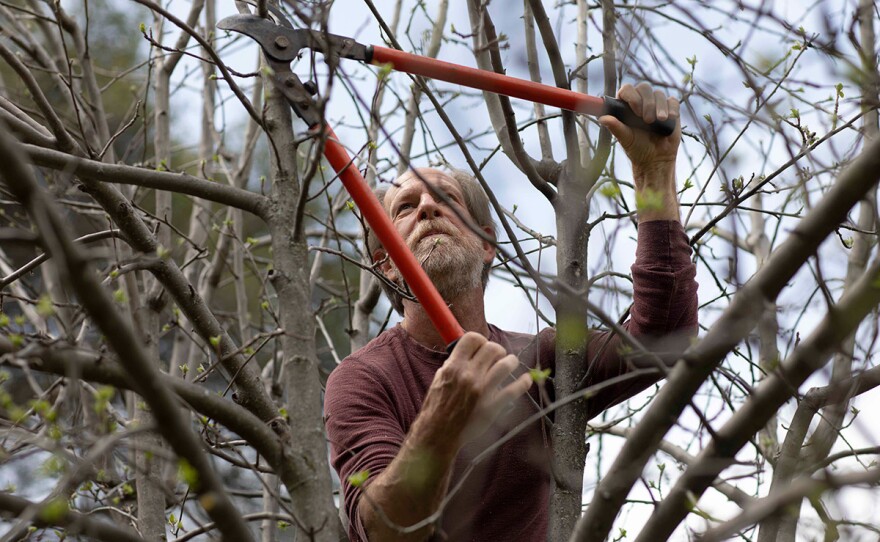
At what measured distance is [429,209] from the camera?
13.8 ft

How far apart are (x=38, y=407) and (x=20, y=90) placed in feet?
21.6

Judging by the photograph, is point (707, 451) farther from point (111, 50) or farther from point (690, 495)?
point (111, 50)

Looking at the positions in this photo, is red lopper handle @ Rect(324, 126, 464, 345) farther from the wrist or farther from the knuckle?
the wrist

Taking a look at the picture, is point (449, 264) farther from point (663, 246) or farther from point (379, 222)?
point (379, 222)

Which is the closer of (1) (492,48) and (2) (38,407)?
(2) (38,407)

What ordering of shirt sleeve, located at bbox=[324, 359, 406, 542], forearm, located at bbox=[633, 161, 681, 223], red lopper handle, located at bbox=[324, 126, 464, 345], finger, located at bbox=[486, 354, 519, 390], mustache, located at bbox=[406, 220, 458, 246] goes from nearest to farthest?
finger, located at bbox=[486, 354, 519, 390], red lopper handle, located at bbox=[324, 126, 464, 345], shirt sleeve, located at bbox=[324, 359, 406, 542], forearm, located at bbox=[633, 161, 681, 223], mustache, located at bbox=[406, 220, 458, 246]

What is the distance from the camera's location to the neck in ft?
13.2

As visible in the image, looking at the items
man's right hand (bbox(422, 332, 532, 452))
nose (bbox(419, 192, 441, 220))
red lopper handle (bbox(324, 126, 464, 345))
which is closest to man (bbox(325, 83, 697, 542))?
man's right hand (bbox(422, 332, 532, 452))

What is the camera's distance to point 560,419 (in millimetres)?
3082

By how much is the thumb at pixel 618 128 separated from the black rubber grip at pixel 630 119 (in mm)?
23

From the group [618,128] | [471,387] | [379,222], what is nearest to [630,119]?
[618,128]

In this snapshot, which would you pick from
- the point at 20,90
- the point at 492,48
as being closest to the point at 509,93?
the point at 492,48

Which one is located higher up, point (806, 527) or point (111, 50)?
point (111, 50)

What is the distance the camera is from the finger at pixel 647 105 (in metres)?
3.18
